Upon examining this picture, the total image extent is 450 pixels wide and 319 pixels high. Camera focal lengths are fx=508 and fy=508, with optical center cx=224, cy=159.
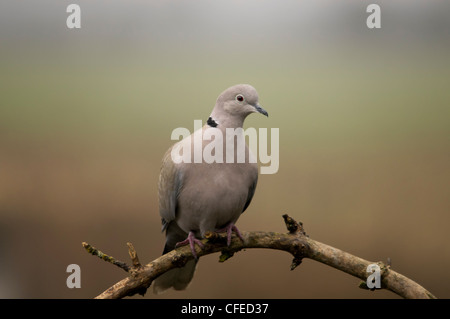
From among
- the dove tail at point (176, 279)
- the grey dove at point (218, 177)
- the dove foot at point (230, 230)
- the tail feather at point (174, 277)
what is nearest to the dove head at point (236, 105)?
the grey dove at point (218, 177)

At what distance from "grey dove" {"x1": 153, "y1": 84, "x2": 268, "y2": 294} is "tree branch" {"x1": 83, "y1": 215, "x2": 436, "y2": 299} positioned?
0.18 feet

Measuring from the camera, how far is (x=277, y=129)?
3.80 metres

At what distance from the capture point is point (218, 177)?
2.53 m

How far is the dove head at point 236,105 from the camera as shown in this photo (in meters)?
2.55

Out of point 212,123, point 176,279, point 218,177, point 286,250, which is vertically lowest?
point 176,279

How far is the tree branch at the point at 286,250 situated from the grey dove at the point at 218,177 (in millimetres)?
55

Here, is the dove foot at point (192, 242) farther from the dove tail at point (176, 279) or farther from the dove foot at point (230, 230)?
the dove tail at point (176, 279)

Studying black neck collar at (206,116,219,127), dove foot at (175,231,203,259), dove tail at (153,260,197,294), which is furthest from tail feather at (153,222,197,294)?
black neck collar at (206,116,219,127)

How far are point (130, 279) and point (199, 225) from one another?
1.62 feet

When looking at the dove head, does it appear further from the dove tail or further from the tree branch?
the dove tail

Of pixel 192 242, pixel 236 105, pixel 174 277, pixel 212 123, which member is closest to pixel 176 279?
pixel 174 277

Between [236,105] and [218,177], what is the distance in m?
0.37

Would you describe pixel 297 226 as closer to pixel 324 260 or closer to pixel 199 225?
pixel 324 260

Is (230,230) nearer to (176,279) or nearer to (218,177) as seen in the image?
(218,177)
